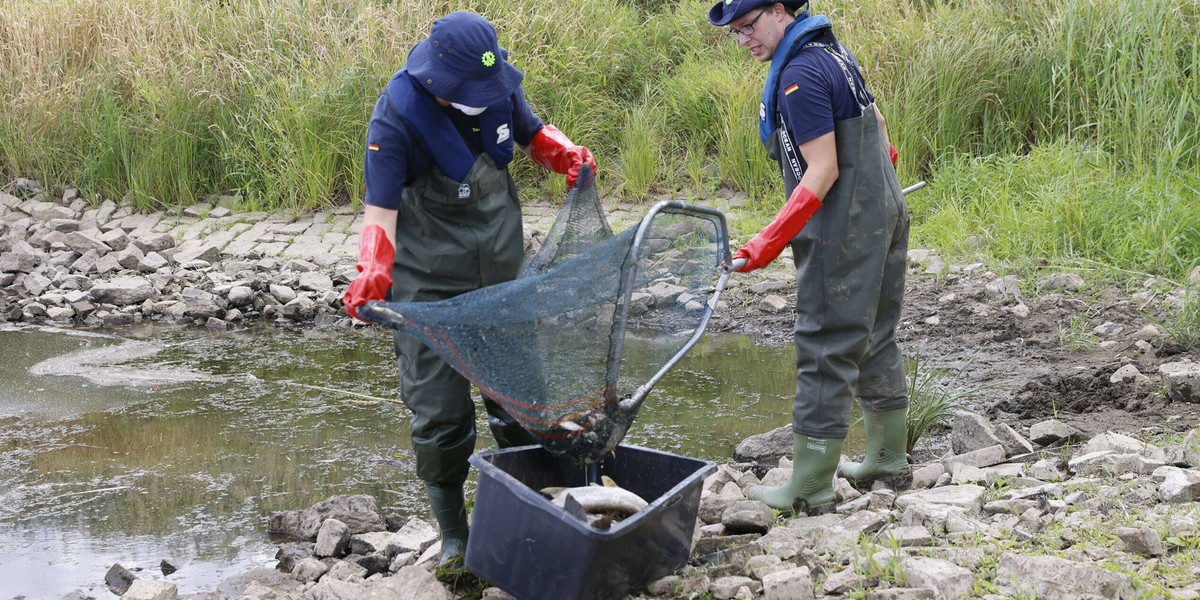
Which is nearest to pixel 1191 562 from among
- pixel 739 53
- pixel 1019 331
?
pixel 1019 331

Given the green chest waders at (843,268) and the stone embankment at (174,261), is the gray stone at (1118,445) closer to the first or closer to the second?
the green chest waders at (843,268)

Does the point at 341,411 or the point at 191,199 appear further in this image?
the point at 191,199

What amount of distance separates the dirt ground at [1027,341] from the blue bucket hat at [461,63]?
2.56 m

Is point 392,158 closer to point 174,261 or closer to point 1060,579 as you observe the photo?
point 1060,579

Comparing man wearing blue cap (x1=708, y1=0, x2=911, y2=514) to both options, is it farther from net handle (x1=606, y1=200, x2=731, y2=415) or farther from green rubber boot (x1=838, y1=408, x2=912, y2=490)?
green rubber boot (x1=838, y1=408, x2=912, y2=490)

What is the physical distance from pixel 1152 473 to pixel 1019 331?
2.72 m

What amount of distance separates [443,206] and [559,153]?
54 centimetres

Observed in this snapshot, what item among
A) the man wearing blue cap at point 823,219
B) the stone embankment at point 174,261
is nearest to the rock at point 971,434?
the man wearing blue cap at point 823,219

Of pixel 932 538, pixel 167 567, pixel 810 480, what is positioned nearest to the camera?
pixel 932 538

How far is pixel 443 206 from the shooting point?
363 cm

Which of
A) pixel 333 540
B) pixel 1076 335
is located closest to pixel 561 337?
pixel 333 540

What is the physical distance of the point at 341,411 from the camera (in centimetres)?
612

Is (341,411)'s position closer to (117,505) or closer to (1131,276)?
(117,505)

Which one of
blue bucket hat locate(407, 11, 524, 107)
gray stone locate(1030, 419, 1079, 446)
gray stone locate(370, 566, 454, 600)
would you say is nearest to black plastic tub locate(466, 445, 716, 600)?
gray stone locate(370, 566, 454, 600)
